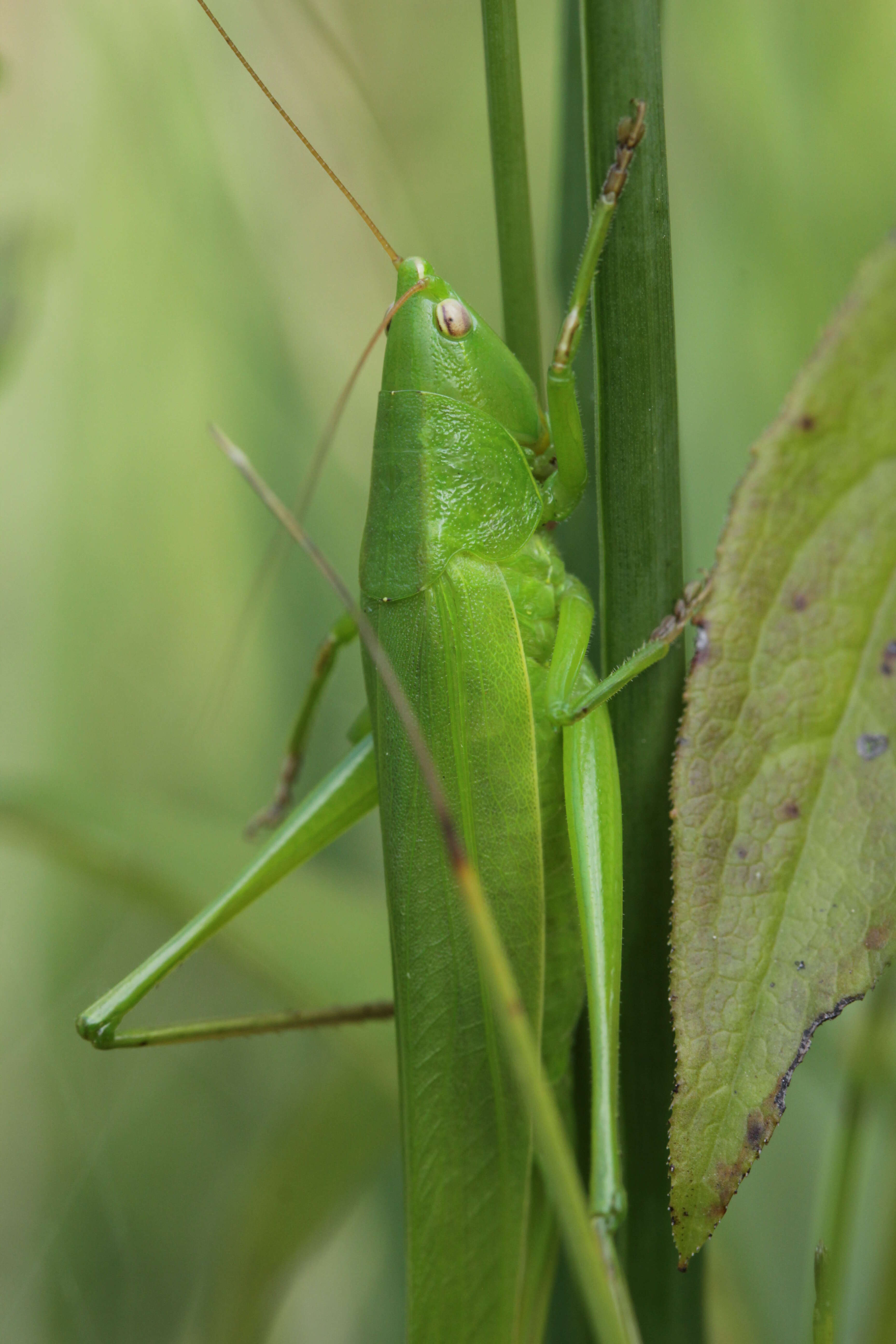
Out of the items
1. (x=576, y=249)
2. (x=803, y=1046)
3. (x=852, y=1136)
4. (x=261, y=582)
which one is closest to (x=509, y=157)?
(x=576, y=249)

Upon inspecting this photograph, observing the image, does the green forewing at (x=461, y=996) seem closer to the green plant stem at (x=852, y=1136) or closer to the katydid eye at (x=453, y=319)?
the green plant stem at (x=852, y=1136)

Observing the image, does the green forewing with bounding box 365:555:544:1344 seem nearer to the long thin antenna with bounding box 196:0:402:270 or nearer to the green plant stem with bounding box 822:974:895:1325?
the green plant stem with bounding box 822:974:895:1325

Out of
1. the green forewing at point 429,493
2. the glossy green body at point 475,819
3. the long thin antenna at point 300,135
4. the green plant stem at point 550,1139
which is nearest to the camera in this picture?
the green plant stem at point 550,1139

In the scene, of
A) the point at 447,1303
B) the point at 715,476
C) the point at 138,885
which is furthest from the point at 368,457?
the point at 447,1303

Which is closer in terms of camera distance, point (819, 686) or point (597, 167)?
point (819, 686)

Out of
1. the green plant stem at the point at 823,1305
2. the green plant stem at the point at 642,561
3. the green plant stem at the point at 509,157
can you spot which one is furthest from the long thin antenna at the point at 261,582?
the green plant stem at the point at 823,1305

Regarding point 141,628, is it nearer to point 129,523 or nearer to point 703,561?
point 129,523
